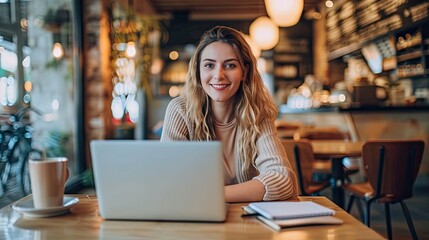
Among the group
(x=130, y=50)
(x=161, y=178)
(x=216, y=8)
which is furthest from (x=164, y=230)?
(x=216, y=8)

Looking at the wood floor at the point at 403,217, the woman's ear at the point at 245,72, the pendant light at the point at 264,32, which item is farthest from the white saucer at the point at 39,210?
the pendant light at the point at 264,32

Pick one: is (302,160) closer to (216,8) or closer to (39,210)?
(39,210)

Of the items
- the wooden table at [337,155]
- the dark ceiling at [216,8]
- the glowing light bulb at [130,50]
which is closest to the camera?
the wooden table at [337,155]

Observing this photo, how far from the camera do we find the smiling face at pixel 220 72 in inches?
62.8

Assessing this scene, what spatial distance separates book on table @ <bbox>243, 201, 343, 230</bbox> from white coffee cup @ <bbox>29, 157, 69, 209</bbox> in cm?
51

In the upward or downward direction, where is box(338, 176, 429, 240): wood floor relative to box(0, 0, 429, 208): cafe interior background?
downward

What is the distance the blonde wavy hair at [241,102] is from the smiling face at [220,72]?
27 mm

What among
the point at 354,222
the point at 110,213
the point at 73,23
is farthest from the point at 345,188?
the point at 73,23

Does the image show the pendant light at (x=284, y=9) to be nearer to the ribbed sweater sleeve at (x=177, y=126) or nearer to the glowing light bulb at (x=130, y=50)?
the glowing light bulb at (x=130, y=50)

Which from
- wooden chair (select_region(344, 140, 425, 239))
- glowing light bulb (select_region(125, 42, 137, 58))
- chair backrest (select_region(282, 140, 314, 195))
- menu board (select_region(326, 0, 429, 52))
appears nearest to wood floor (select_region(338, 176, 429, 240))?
wooden chair (select_region(344, 140, 425, 239))

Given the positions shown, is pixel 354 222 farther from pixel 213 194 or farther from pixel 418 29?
pixel 418 29

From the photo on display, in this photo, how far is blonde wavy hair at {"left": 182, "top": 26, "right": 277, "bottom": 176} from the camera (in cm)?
162

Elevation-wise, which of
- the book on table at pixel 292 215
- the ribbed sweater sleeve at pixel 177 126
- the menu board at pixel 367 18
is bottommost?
the book on table at pixel 292 215

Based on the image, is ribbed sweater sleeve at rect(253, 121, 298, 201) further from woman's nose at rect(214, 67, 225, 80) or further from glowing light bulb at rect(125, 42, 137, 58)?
glowing light bulb at rect(125, 42, 137, 58)
